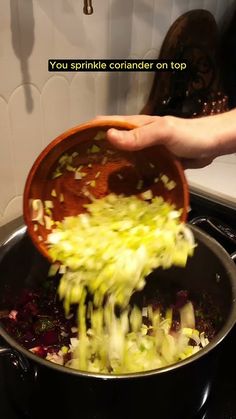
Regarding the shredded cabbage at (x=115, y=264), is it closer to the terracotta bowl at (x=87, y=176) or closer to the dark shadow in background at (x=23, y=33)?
Result: the terracotta bowl at (x=87, y=176)

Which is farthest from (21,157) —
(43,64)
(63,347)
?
(63,347)

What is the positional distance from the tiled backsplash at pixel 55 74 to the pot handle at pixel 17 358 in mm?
475

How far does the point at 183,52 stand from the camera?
127 cm

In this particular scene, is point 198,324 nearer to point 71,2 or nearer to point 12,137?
point 12,137

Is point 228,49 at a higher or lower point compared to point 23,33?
lower

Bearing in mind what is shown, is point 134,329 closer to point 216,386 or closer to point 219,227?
point 216,386

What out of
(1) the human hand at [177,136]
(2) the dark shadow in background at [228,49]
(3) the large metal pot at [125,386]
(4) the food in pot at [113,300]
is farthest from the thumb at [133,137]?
(2) the dark shadow in background at [228,49]

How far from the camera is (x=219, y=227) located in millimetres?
Answer: 974

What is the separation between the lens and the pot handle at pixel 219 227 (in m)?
0.95

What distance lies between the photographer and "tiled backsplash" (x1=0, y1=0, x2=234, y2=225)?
2.85 feet

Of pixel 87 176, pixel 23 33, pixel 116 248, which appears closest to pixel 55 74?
pixel 23 33

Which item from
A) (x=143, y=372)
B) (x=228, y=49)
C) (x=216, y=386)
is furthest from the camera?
(x=228, y=49)

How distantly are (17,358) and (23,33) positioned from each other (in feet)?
2.07

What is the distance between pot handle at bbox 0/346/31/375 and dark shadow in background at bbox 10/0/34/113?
1.85 ft
